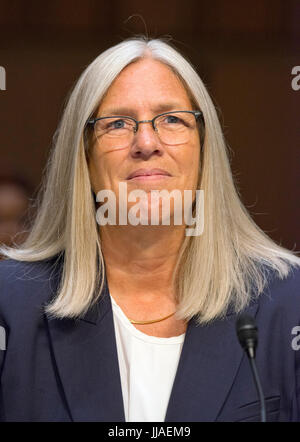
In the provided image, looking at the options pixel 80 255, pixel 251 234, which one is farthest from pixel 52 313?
pixel 251 234

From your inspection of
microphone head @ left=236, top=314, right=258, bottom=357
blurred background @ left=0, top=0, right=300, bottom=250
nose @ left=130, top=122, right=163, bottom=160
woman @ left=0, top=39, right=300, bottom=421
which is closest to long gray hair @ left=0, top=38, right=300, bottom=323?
woman @ left=0, top=39, right=300, bottom=421

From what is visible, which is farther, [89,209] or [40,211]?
[40,211]

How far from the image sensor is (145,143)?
6.30 ft

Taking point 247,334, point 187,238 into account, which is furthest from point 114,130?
point 247,334

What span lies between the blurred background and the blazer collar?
1620mm

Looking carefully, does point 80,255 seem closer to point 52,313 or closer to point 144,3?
point 52,313

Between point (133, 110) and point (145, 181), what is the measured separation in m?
0.20

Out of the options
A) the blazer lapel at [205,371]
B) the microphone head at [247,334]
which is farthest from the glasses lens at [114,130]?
the microphone head at [247,334]

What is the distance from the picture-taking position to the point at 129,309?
79.3 inches

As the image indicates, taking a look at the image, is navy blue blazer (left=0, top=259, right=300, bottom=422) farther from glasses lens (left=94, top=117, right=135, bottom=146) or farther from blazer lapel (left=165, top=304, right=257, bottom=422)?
glasses lens (left=94, top=117, right=135, bottom=146)

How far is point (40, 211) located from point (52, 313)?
39 centimetres

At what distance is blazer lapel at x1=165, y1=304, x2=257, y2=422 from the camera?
1744 millimetres

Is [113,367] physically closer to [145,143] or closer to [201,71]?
[145,143]
